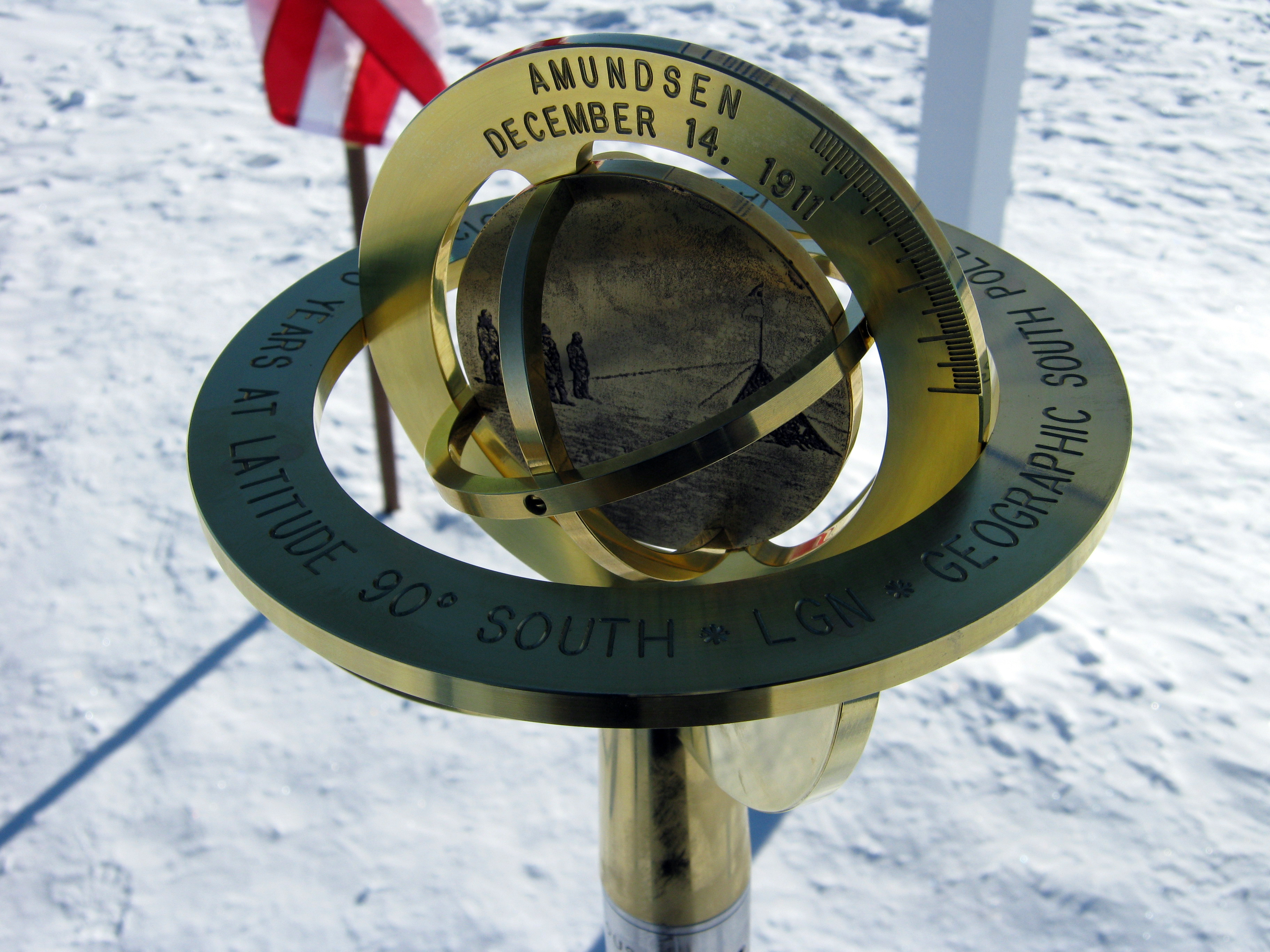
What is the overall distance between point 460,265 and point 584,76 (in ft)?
2.93

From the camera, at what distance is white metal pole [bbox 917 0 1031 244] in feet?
14.7

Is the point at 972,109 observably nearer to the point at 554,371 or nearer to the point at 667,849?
the point at 554,371

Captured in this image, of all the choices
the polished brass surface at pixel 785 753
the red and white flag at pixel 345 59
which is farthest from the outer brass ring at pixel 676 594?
the red and white flag at pixel 345 59

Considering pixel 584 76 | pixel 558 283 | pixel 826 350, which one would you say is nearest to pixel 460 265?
pixel 558 283

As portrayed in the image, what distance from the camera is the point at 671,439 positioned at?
2.20m

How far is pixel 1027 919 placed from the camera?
3.85m

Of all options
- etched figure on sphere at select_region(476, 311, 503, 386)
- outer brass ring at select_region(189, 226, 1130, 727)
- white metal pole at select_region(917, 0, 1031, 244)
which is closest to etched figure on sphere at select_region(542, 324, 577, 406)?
etched figure on sphere at select_region(476, 311, 503, 386)

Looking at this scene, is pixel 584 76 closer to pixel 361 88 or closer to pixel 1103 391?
pixel 1103 391

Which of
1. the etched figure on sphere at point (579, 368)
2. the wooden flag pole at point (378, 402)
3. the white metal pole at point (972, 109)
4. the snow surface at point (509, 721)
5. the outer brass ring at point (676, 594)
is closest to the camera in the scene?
the outer brass ring at point (676, 594)

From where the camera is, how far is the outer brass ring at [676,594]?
1.88 meters

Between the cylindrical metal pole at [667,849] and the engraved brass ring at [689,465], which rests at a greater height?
the engraved brass ring at [689,465]

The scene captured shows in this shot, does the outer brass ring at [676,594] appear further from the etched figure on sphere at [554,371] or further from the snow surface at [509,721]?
the snow surface at [509,721]

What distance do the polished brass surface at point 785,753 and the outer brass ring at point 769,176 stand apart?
35 cm

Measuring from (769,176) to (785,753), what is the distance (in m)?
1.20
